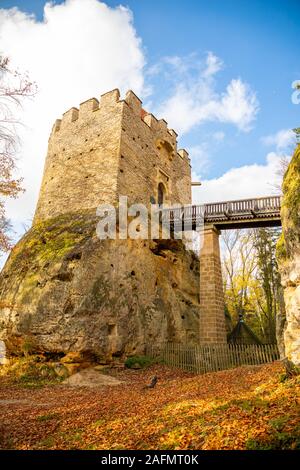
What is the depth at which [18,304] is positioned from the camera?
12141 mm

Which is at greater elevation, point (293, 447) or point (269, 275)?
point (269, 275)

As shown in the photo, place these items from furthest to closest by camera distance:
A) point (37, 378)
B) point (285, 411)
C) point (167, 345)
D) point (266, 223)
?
point (266, 223) < point (167, 345) < point (37, 378) < point (285, 411)

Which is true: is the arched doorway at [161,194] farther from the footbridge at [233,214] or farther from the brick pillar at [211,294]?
the brick pillar at [211,294]

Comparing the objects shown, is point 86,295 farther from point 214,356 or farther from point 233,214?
point 233,214

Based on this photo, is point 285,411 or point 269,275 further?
point 269,275

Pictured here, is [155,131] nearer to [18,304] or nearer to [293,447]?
[18,304]

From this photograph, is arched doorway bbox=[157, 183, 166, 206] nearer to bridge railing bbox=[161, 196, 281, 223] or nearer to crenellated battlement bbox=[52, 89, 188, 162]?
bridge railing bbox=[161, 196, 281, 223]

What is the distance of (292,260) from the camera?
577cm

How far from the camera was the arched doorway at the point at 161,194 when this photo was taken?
64.2ft

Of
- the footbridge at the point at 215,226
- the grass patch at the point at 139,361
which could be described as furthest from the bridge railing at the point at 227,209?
the grass patch at the point at 139,361

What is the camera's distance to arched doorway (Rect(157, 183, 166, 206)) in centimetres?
1958

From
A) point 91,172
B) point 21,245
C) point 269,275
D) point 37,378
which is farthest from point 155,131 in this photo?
point 37,378

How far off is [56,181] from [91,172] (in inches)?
108

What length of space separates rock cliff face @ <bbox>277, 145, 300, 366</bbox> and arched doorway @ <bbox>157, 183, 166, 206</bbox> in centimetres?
1327
